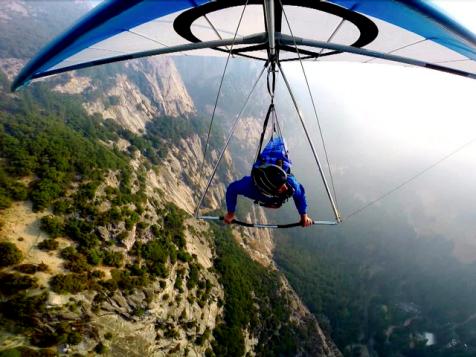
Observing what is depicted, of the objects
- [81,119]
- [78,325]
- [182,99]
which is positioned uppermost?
[182,99]

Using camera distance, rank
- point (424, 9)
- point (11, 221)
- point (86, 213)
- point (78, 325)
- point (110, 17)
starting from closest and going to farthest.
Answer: point (424, 9) < point (110, 17) < point (78, 325) < point (11, 221) < point (86, 213)

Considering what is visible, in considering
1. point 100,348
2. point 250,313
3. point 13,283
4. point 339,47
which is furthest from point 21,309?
point 250,313

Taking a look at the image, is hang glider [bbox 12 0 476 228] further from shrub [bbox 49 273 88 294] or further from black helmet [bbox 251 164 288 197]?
shrub [bbox 49 273 88 294]

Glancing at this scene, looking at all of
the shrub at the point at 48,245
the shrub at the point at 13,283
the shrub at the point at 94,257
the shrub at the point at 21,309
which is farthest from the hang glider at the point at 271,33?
the shrub at the point at 94,257

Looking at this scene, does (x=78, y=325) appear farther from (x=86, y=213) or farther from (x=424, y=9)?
(x=424, y=9)

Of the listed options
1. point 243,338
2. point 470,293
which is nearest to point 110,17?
point 243,338

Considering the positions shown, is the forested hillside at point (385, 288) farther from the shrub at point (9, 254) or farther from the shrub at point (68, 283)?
the shrub at point (9, 254)

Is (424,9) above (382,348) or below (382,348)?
above
